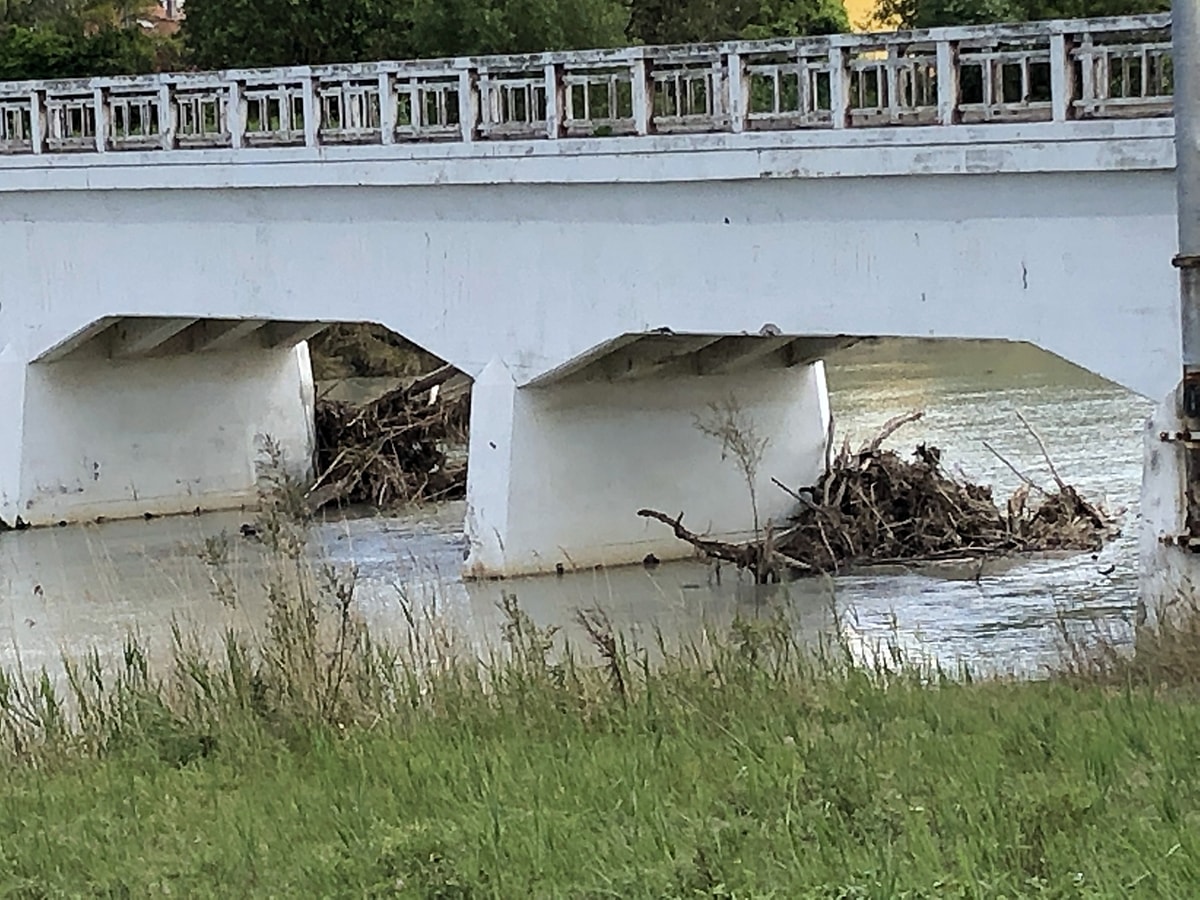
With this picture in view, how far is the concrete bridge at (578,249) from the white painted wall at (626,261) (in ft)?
0.08

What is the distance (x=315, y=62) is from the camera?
3938 centimetres

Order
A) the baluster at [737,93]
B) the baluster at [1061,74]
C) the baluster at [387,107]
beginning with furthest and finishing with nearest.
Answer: the baluster at [387,107] < the baluster at [737,93] < the baluster at [1061,74]

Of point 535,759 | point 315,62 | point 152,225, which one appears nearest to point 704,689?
point 535,759

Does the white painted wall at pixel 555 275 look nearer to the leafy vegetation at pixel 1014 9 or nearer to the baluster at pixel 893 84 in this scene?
the baluster at pixel 893 84

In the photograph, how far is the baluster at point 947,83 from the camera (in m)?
14.6

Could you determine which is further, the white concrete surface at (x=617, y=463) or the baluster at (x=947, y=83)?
the white concrete surface at (x=617, y=463)

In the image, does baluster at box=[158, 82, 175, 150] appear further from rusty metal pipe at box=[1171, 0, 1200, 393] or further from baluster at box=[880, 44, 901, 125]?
rusty metal pipe at box=[1171, 0, 1200, 393]

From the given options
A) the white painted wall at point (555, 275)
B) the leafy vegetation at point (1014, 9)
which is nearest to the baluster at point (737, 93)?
the white painted wall at point (555, 275)

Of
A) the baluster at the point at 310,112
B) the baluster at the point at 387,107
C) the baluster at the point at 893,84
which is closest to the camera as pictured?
the baluster at the point at 893,84

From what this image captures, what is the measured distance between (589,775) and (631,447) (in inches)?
450

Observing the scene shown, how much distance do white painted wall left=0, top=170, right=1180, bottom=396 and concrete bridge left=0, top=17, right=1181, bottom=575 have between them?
0.02 m

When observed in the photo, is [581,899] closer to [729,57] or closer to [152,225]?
[729,57]

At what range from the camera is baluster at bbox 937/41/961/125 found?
47.8 ft

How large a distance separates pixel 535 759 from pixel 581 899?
1695 mm
